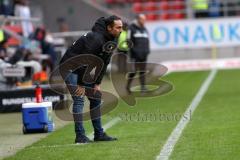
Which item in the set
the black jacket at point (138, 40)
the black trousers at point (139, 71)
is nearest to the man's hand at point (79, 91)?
the black trousers at point (139, 71)

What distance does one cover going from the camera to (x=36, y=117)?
12.6 metres

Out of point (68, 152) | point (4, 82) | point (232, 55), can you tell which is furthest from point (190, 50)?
point (68, 152)

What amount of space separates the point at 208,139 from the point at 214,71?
706 inches

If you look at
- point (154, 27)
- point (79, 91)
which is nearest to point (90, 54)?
point (79, 91)

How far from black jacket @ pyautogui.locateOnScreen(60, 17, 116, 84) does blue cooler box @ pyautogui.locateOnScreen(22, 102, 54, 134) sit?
5.81 ft

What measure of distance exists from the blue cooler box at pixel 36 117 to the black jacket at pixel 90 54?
1.77 metres

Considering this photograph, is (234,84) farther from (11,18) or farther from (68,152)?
(68,152)

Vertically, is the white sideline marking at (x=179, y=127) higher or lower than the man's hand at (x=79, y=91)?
lower

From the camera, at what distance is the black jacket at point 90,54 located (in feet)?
34.6

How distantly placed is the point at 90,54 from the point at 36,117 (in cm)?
241

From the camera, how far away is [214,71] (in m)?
28.6

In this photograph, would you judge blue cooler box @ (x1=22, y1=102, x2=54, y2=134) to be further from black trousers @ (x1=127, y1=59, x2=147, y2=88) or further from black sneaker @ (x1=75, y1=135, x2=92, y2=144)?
black trousers @ (x1=127, y1=59, x2=147, y2=88)

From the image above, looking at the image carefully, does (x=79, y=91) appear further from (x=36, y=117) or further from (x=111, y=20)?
(x=36, y=117)

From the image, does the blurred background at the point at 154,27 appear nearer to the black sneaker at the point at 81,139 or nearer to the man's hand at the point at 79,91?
the black sneaker at the point at 81,139
